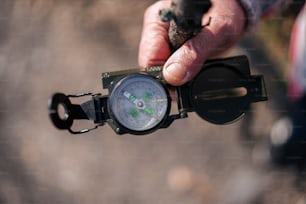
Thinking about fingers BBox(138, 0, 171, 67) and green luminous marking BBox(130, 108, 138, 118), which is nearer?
green luminous marking BBox(130, 108, 138, 118)

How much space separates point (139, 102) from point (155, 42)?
7.9 inches

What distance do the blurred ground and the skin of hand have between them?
386 millimetres

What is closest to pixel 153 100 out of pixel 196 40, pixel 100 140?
pixel 196 40

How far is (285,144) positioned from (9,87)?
2.56ft

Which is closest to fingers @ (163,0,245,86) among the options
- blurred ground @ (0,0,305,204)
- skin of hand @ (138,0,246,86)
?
skin of hand @ (138,0,246,86)

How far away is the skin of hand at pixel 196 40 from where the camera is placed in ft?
3.18

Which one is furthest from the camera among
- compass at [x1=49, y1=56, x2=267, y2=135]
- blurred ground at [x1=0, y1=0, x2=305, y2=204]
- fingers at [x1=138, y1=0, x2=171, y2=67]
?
blurred ground at [x1=0, y1=0, x2=305, y2=204]

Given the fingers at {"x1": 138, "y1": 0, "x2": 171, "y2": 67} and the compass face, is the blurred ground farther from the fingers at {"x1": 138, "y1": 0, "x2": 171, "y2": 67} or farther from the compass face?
the compass face

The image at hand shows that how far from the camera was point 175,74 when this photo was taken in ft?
3.07

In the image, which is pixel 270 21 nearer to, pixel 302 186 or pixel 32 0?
pixel 302 186

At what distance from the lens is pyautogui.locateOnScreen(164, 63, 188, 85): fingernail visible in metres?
0.94

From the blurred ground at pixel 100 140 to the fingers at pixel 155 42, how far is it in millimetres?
381

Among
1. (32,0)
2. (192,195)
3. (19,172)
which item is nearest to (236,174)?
(192,195)

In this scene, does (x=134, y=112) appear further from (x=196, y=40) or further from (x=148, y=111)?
(x=196, y=40)
